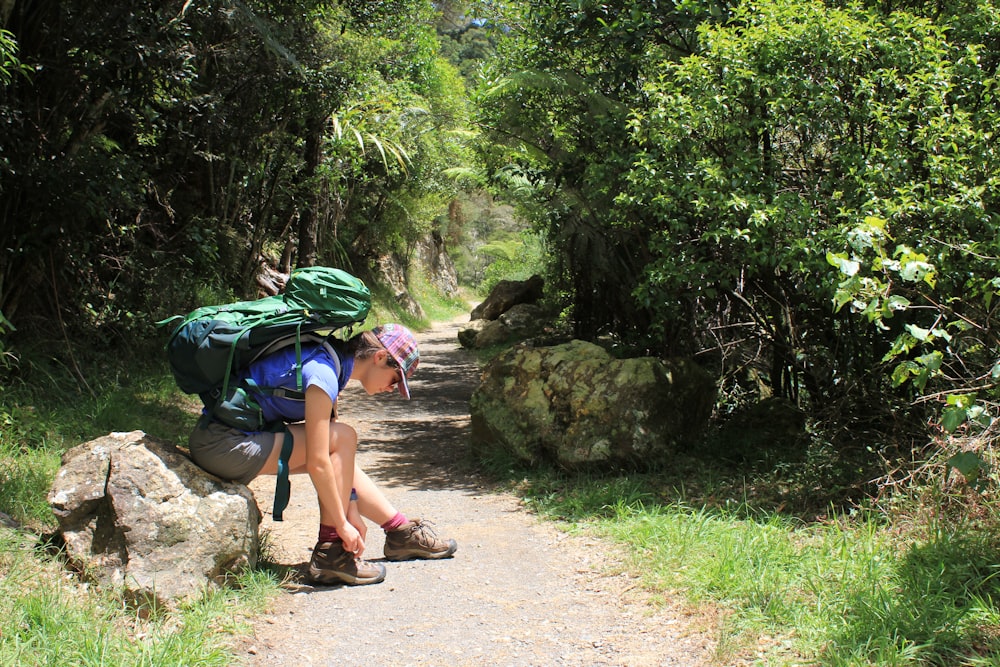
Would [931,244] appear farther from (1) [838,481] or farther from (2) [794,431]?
(2) [794,431]

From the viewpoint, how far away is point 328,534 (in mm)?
3660

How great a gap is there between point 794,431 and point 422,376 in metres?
6.95

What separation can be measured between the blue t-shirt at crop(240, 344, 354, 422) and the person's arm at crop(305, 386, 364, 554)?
5 cm

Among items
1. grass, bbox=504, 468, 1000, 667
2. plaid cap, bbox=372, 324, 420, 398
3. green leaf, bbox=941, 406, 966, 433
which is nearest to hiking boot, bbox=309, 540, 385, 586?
plaid cap, bbox=372, 324, 420, 398

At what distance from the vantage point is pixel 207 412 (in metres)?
3.45

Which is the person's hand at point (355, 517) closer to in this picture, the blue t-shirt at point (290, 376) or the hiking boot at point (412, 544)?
the hiking boot at point (412, 544)

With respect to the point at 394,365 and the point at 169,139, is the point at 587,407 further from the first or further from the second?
the point at 169,139

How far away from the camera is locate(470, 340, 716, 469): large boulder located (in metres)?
5.75

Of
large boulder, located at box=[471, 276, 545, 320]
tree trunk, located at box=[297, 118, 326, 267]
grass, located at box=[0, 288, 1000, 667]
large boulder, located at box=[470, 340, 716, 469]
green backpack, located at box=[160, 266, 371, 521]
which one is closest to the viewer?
grass, located at box=[0, 288, 1000, 667]

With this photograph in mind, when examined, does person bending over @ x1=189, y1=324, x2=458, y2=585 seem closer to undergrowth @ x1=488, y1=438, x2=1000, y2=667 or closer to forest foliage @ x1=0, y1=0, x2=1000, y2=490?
undergrowth @ x1=488, y1=438, x2=1000, y2=667

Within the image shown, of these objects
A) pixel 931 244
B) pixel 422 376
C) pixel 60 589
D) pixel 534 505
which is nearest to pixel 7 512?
pixel 60 589

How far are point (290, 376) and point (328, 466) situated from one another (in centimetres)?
41

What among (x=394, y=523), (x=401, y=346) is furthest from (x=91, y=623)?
(x=401, y=346)

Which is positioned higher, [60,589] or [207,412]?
[207,412]
